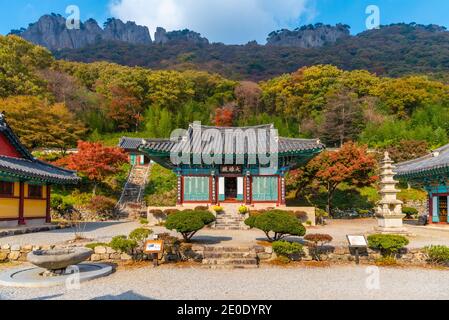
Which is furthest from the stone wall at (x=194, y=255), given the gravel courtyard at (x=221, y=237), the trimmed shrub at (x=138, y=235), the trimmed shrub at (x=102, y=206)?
the trimmed shrub at (x=102, y=206)

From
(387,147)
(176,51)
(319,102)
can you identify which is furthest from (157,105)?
(176,51)

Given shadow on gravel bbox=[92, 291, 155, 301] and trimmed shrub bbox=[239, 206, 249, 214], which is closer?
shadow on gravel bbox=[92, 291, 155, 301]

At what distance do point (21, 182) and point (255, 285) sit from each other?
16068 mm

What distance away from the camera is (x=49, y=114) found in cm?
3503

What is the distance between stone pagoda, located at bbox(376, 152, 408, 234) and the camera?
56.1ft

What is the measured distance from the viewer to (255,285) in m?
8.55

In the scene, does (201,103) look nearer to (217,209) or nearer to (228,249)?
(217,209)

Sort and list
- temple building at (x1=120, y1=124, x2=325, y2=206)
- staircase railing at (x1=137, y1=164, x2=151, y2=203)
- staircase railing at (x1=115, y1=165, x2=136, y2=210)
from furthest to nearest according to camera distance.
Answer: staircase railing at (x1=137, y1=164, x2=151, y2=203) < staircase railing at (x1=115, y1=165, x2=136, y2=210) < temple building at (x1=120, y1=124, x2=325, y2=206)

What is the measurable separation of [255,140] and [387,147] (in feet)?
56.6

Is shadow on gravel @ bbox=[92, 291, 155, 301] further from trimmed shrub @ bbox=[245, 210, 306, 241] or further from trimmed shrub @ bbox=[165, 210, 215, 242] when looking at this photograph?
trimmed shrub @ bbox=[245, 210, 306, 241]

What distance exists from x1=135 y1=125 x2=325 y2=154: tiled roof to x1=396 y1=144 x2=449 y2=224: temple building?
5908 mm

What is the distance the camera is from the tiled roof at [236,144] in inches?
916

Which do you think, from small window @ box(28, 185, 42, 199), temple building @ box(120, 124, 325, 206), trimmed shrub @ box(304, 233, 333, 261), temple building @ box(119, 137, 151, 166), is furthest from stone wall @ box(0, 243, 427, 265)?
temple building @ box(119, 137, 151, 166)

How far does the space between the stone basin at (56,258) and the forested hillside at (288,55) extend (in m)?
72.0
